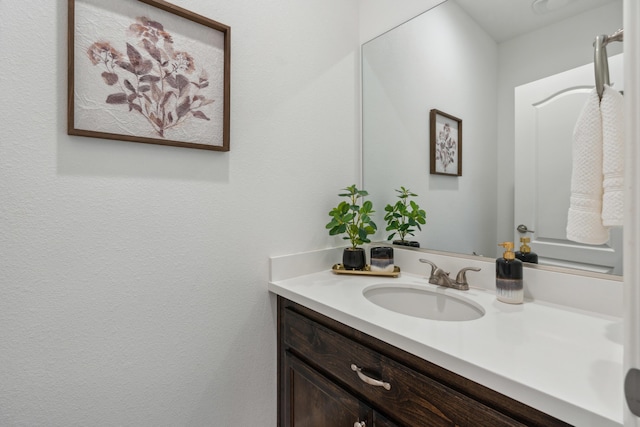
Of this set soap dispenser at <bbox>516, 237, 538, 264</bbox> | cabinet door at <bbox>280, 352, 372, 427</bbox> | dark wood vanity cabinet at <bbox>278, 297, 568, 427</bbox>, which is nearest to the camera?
dark wood vanity cabinet at <bbox>278, 297, 568, 427</bbox>

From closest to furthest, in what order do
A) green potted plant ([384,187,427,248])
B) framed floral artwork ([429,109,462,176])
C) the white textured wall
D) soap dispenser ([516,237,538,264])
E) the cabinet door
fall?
the white textured wall, the cabinet door, soap dispenser ([516,237,538,264]), framed floral artwork ([429,109,462,176]), green potted plant ([384,187,427,248])

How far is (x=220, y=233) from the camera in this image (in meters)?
1.06

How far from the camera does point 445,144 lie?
4.05 ft

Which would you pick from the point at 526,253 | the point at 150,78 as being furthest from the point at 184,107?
the point at 526,253

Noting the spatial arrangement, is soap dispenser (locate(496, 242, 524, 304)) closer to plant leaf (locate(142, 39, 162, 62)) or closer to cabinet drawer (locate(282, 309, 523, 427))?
cabinet drawer (locate(282, 309, 523, 427))

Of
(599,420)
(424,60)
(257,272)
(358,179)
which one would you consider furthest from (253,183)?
(599,420)

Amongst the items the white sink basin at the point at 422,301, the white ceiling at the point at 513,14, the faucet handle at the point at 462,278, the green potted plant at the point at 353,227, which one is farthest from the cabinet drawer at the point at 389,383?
the white ceiling at the point at 513,14

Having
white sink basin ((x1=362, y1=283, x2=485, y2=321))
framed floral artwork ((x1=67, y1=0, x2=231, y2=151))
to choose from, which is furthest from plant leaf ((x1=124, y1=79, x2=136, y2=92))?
white sink basin ((x1=362, y1=283, x2=485, y2=321))

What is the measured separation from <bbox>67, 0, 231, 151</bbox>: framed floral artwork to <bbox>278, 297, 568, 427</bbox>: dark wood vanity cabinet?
68cm

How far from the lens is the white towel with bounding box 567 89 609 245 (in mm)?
572

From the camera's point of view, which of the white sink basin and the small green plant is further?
the small green plant

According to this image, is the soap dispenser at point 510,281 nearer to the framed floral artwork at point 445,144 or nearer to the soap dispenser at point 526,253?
the soap dispenser at point 526,253

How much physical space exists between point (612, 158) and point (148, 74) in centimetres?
109

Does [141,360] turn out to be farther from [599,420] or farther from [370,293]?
[599,420]
